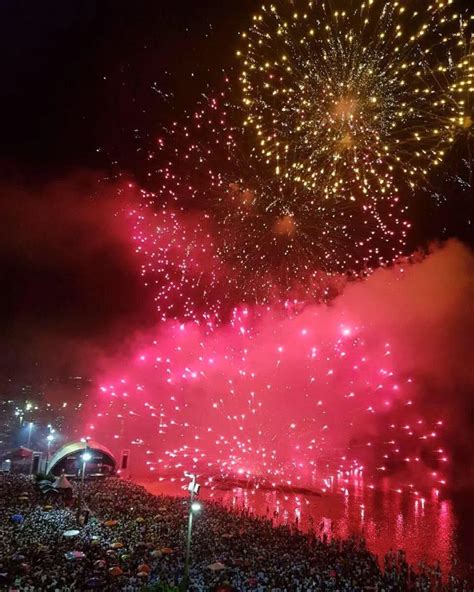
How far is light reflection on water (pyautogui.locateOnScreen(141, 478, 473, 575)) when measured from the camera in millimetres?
27188

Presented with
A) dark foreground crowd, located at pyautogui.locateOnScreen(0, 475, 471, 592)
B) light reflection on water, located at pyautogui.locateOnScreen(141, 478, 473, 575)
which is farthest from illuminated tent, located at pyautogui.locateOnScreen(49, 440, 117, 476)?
dark foreground crowd, located at pyautogui.locateOnScreen(0, 475, 471, 592)

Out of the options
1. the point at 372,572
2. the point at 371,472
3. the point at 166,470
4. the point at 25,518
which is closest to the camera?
the point at 372,572

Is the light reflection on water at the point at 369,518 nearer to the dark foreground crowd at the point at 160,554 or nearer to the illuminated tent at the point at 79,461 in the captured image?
the illuminated tent at the point at 79,461

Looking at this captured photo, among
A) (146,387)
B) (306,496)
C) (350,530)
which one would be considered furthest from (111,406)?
(350,530)

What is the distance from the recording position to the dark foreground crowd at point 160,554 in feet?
44.1

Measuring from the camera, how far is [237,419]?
50562 millimetres

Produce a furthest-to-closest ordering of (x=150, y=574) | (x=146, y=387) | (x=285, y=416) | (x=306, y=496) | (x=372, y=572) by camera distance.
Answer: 1. (x=146, y=387)
2. (x=285, y=416)
3. (x=306, y=496)
4. (x=372, y=572)
5. (x=150, y=574)

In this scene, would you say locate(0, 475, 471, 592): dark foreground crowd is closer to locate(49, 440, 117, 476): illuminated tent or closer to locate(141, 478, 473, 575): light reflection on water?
locate(141, 478, 473, 575): light reflection on water

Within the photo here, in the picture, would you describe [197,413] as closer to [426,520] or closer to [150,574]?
[426,520]

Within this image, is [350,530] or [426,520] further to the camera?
[426,520]

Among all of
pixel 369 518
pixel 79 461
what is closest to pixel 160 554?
pixel 79 461

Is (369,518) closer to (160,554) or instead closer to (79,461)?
(79,461)

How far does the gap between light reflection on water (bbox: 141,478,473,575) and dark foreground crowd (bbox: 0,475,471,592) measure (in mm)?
4629

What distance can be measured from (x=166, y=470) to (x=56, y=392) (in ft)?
63.9
